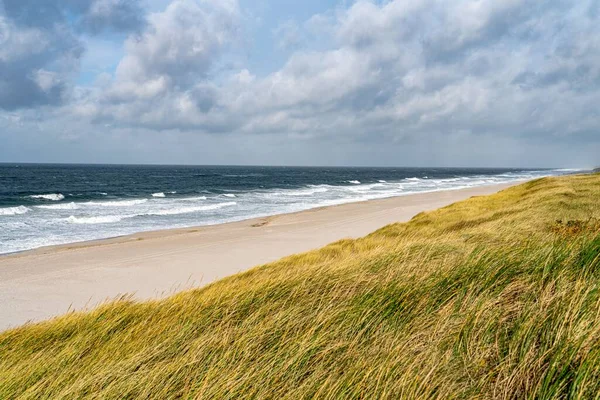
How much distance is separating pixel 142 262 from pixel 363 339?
47.5 ft

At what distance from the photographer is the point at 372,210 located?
32.5 meters

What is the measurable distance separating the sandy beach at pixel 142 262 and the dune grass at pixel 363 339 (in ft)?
12.5

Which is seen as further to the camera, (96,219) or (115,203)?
(115,203)

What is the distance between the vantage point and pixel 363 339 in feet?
10.0

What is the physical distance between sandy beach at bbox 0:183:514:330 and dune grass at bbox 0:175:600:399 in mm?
3824

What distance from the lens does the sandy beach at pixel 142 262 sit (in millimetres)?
11633

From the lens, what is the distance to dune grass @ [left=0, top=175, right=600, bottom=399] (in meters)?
2.38

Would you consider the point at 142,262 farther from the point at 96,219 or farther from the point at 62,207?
the point at 62,207

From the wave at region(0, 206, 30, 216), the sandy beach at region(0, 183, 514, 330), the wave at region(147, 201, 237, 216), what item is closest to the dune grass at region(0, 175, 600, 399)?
the sandy beach at region(0, 183, 514, 330)

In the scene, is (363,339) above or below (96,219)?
above

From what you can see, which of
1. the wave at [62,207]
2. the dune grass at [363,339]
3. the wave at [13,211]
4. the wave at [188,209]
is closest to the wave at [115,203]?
the wave at [62,207]

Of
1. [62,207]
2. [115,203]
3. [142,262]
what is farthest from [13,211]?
[142,262]

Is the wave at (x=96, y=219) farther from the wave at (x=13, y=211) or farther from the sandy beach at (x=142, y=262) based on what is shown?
the sandy beach at (x=142, y=262)

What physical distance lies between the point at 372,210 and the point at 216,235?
15105 mm
